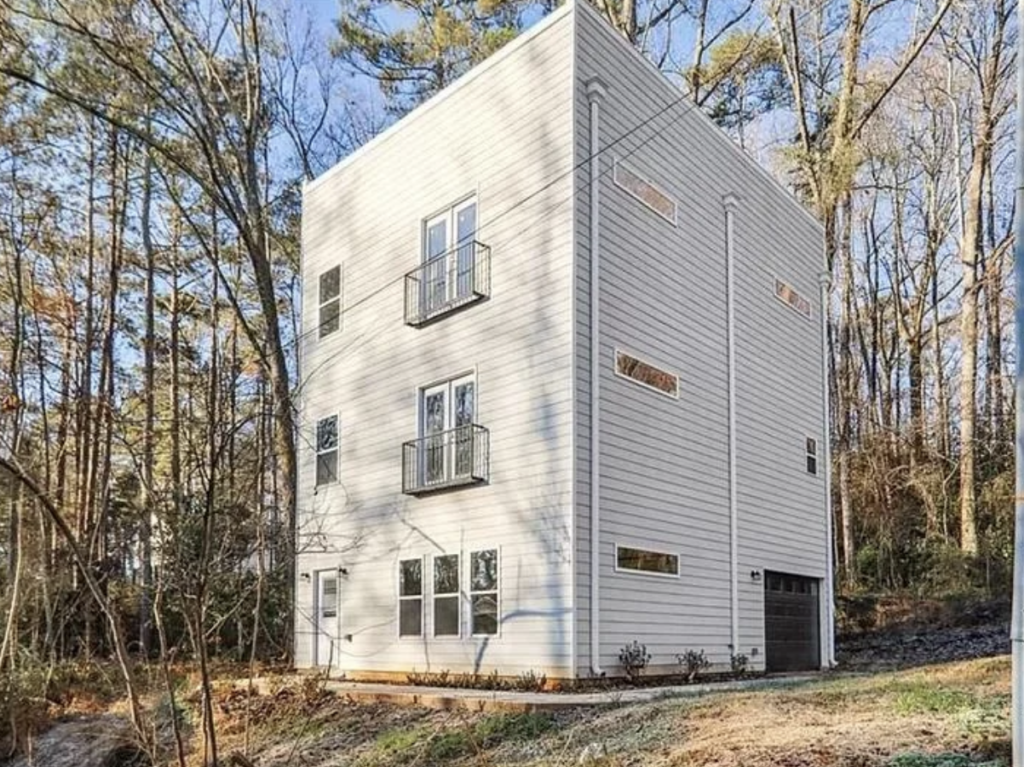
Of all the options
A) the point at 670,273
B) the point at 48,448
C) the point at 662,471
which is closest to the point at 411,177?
the point at 670,273

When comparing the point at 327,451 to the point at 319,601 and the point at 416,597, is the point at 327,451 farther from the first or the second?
the point at 416,597

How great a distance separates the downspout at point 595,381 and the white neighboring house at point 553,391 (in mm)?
29

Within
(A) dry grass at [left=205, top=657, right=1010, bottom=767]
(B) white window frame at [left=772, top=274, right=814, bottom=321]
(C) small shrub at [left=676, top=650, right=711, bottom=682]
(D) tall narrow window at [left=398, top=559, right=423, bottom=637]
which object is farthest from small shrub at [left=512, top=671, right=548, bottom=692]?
(B) white window frame at [left=772, top=274, right=814, bottom=321]

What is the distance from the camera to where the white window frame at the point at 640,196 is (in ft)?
33.6

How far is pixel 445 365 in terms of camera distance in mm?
10820

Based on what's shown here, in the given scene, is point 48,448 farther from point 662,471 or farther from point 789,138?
point 789,138

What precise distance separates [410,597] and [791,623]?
5522 millimetres

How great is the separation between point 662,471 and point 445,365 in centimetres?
280

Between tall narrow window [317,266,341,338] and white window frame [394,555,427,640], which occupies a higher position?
tall narrow window [317,266,341,338]

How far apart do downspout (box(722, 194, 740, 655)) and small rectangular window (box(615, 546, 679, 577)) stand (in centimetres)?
139

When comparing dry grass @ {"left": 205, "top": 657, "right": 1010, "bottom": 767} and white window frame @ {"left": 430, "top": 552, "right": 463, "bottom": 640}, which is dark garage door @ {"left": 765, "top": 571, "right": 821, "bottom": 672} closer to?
dry grass @ {"left": 205, "top": 657, "right": 1010, "bottom": 767}

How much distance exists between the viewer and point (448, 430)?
10.6 m

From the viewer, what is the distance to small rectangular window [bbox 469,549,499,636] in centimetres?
961

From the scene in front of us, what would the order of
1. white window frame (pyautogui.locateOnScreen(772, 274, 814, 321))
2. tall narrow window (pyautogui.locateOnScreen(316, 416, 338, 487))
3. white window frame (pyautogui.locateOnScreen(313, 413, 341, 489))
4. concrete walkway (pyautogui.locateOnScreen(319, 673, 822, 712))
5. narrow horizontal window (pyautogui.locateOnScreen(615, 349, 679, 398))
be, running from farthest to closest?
white window frame (pyautogui.locateOnScreen(772, 274, 814, 321))
tall narrow window (pyautogui.locateOnScreen(316, 416, 338, 487))
white window frame (pyautogui.locateOnScreen(313, 413, 341, 489))
narrow horizontal window (pyautogui.locateOnScreen(615, 349, 679, 398))
concrete walkway (pyautogui.locateOnScreen(319, 673, 822, 712))
